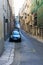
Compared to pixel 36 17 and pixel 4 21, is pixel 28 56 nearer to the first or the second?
pixel 4 21

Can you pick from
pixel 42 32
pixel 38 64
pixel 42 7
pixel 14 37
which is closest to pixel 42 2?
pixel 42 7

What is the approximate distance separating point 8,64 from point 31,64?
116 cm

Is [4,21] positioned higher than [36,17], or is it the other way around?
[36,17]

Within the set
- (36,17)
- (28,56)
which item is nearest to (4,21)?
A: (28,56)

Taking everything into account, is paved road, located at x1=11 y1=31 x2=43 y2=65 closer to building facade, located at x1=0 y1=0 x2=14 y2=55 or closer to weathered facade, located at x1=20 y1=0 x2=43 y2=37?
building facade, located at x1=0 y1=0 x2=14 y2=55

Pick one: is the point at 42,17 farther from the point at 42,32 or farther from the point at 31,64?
the point at 31,64

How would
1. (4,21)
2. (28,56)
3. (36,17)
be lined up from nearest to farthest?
1. (28,56)
2. (4,21)
3. (36,17)

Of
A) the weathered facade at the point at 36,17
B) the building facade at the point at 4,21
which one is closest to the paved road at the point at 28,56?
the building facade at the point at 4,21

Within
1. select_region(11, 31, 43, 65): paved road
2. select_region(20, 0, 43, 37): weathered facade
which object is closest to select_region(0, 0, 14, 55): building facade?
select_region(11, 31, 43, 65): paved road

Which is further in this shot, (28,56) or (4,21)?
(4,21)

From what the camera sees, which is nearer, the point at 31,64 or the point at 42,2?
the point at 31,64

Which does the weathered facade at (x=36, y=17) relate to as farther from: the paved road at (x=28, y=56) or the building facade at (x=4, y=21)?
the paved road at (x=28, y=56)

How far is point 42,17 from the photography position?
42250mm


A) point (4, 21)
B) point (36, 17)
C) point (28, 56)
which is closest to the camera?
point (28, 56)
